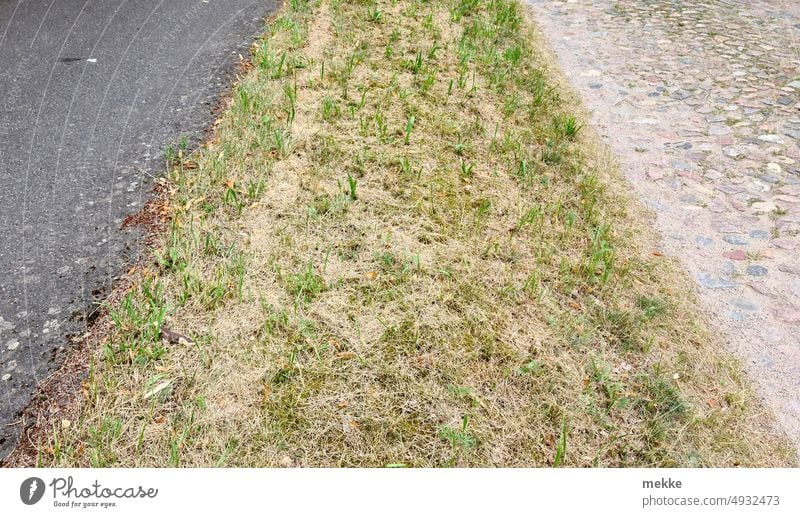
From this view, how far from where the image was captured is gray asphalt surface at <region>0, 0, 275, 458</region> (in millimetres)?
2588

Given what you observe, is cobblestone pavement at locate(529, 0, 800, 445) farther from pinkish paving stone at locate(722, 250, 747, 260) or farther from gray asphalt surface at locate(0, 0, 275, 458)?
gray asphalt surface at locate(0, 0, 275, 458)

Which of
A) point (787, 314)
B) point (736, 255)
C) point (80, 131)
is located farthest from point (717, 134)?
point (80, 131)

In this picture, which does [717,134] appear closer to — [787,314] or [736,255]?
[736,255]

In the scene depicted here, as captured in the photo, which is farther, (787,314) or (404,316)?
(787,314)

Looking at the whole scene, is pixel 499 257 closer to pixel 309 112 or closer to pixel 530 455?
pixel 530 455
